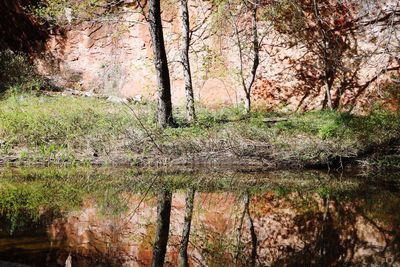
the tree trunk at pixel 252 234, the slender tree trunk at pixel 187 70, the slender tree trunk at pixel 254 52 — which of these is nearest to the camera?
the tree trunk at pixel 252 234

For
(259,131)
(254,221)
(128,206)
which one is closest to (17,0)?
(259,131)

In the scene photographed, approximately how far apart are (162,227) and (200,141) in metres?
5.58

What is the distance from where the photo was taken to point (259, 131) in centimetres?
1112

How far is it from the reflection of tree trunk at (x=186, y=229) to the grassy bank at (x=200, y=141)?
126 inches

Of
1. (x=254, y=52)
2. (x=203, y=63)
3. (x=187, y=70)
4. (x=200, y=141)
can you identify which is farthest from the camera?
(x=203, y=63)

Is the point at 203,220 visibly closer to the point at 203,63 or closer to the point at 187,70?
the point at 187,70

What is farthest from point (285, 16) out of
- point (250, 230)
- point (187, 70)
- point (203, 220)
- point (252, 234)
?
point (252, 234)

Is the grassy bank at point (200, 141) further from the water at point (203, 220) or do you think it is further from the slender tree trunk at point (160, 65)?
the water at point (203, 220)

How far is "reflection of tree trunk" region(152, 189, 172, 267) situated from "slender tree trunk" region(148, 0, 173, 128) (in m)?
4.91

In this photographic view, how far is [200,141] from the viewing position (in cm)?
1080

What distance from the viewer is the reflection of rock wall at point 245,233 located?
4270mm

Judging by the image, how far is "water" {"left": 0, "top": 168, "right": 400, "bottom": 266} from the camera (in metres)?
4.27

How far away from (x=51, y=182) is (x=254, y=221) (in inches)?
168

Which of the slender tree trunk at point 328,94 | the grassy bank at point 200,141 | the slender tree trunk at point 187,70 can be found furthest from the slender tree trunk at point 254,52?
the grassy bank at point 200,141
